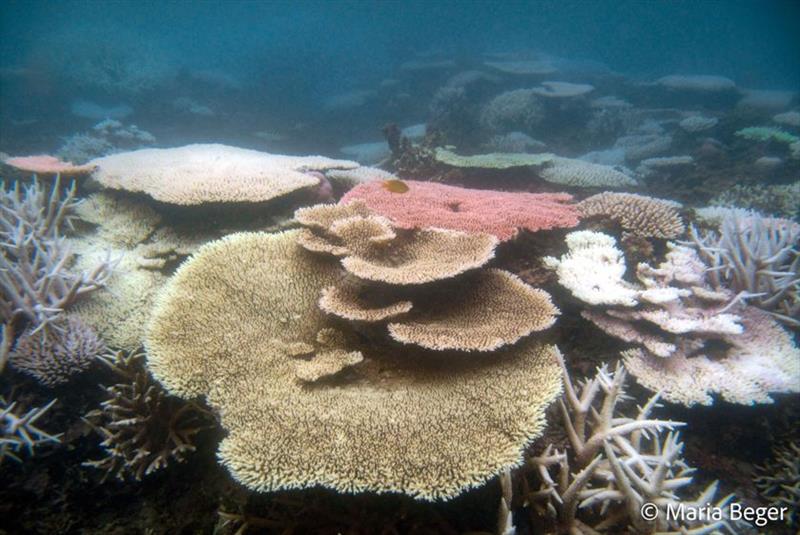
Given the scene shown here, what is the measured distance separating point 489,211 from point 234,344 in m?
2.57

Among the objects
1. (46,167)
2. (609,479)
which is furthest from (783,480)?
(46,167)

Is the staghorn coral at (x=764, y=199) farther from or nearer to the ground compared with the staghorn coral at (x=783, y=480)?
farther from the ground

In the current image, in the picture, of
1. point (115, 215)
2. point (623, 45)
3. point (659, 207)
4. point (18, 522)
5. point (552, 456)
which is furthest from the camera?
point (623, 45)

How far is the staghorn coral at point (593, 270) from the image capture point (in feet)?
10.4

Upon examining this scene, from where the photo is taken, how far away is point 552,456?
2.48 meters

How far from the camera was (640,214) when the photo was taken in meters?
4.30

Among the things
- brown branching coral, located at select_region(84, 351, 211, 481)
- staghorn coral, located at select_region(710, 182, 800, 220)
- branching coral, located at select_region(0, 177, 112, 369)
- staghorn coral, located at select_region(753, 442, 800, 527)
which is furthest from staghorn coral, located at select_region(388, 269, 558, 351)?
staghorn coral, located at select_region(710, 182, 800, 220)

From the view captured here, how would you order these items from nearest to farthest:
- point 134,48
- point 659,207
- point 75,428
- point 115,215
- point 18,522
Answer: point 18,522
point 75,428
point 659,207
point 115,215
point 134,48

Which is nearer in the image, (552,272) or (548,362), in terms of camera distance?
(548,362)

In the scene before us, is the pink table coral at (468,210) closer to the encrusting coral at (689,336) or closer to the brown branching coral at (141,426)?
the encrusting coral at (689,336)

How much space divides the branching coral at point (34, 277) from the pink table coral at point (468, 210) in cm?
255

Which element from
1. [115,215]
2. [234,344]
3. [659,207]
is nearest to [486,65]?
[659,207]

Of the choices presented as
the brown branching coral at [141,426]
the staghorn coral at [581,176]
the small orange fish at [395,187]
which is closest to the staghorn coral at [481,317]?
the small orange fish at [395,187]

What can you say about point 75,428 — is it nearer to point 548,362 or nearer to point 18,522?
point 18,522
